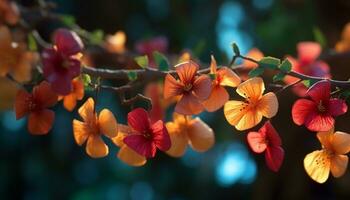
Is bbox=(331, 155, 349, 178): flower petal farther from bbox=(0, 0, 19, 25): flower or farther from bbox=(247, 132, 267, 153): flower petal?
bbox=(0, 0, 19, 25): flower

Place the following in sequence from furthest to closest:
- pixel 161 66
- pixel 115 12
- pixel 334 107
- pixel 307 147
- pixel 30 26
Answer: pixel 115 12, pixel 307 147, pixel 30 26, pixel 161 66, pixel 334 107

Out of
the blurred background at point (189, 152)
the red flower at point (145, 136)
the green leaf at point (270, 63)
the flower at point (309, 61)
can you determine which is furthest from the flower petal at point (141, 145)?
the blurred background at point (189, 152)

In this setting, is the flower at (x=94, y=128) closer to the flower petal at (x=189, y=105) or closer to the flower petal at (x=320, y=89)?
the flower petal at (x=189, y=105)

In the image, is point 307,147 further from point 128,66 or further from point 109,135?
point 109,135

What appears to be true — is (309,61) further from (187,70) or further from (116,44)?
(187,70)

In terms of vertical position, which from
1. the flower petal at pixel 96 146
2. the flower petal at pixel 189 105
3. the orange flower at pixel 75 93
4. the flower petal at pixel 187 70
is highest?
the flower petal at pixel 187 70

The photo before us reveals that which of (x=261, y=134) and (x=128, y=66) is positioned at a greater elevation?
(x=128, y=66)

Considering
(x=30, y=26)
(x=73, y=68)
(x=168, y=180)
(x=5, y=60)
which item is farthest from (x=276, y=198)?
(x=73, y=68)
